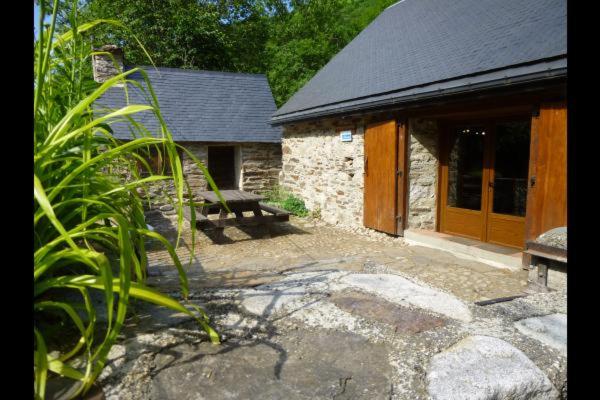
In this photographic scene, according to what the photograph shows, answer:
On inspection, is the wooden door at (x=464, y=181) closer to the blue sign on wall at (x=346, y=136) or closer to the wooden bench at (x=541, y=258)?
the blue sign on wall at (x=346, y=136)

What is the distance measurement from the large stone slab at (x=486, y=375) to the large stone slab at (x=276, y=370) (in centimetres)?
22

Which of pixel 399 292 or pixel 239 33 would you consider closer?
pixel 399 292

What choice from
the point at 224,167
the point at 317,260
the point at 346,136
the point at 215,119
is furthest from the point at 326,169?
the point at 224,167

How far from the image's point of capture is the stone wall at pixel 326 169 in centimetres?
791

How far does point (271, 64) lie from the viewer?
22734 millimetres

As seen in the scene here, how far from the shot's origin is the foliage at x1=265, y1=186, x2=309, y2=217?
966 centimetres

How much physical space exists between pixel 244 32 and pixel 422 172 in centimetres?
1901

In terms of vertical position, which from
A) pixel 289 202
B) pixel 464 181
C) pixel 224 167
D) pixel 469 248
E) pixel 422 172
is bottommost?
pixel 469 248

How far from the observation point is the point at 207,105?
1287 cm

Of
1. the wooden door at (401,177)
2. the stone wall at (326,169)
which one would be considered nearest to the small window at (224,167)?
the stone wall at (326,169)

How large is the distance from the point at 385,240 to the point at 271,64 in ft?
58.9

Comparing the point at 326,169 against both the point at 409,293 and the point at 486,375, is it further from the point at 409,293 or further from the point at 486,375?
the point at 486,375
